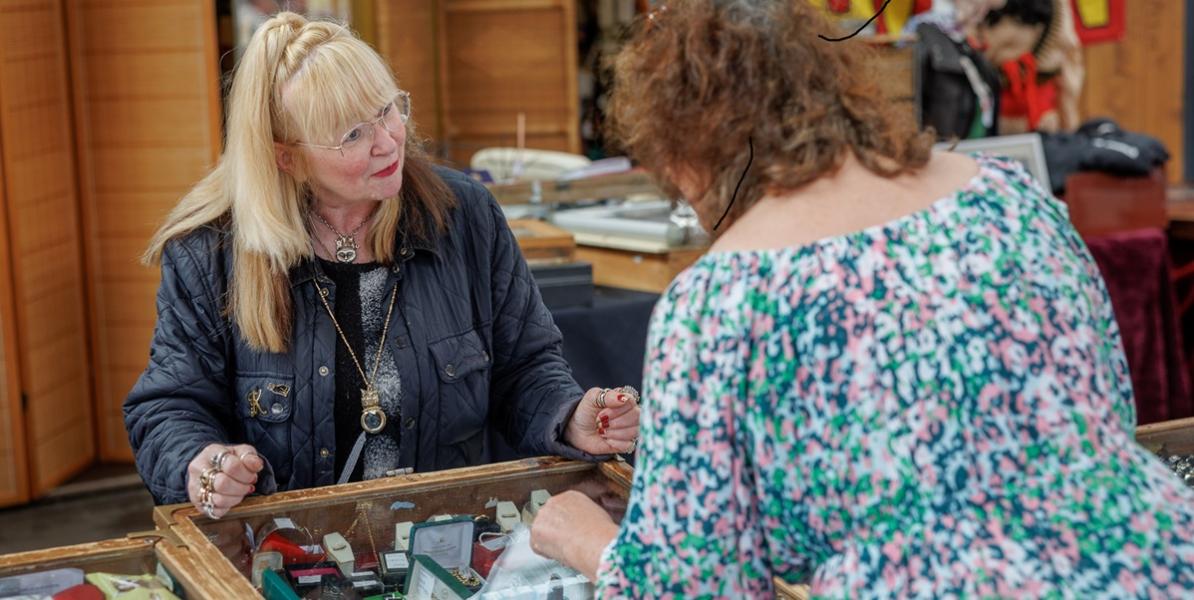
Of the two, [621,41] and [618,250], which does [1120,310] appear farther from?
[621,41]

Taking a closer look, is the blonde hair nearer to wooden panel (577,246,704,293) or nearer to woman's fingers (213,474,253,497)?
woman's fingers (213,474,253,497)

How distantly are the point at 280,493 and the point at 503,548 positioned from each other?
0.34 metres

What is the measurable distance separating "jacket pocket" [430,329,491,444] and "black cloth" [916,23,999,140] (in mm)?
2829

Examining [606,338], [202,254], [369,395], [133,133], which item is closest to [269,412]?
[369,395]

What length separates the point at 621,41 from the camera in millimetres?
1540

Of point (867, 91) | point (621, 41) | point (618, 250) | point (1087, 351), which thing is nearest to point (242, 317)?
point (621, 41)

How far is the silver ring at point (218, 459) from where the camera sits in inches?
73.7

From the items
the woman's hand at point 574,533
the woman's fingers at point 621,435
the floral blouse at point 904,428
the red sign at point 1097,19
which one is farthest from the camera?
the red sign at point 1097,19

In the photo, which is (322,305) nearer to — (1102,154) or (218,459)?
(218,459)

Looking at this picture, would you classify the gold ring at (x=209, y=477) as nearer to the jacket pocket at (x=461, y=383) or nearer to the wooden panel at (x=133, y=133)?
the jacket pocket at (x=461, y=383)

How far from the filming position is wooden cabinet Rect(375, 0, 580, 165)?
→ 611cm

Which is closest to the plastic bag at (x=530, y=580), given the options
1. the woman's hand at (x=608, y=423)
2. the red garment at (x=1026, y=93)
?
the woman's hand at (x=608, y=423)

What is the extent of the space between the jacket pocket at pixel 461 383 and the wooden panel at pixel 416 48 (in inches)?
125

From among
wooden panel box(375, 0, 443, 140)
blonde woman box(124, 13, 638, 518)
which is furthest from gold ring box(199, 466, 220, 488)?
wooden panel box(375, 0, 443, 140)
